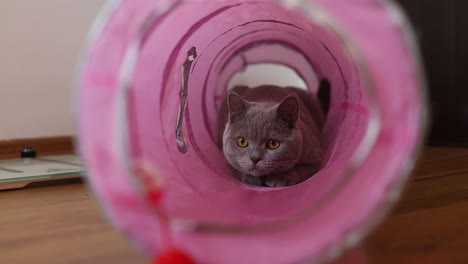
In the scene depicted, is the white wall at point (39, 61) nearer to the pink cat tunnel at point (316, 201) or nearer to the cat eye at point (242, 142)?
the cat eye at point (242, 142)

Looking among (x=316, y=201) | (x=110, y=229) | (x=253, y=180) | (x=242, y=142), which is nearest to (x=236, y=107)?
(x=242, y=142)

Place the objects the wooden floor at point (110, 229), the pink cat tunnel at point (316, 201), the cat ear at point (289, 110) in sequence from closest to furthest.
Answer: the pink cat tunnel at point (316, 201), the wooden floor at point (110, 229), the cat ear at point (289, 110)

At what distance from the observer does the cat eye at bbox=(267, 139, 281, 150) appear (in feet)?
4.79

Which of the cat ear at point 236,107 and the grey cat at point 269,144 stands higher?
the cat ear at point 236,107

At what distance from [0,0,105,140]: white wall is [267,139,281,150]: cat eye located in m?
1.29

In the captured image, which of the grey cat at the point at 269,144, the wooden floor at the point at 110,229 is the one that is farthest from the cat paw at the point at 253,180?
the wooden floor at the point at 110,229

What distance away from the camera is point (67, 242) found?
1.15 meters

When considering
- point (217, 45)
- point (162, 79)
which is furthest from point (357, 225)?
point (217, 45)

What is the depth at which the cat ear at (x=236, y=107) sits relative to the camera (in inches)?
58.9

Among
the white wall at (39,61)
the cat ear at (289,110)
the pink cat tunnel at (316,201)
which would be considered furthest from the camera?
the white wall at (39,61)

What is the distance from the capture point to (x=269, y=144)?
1.47 metres

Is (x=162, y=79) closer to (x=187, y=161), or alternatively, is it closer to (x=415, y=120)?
(x=187, y=161)

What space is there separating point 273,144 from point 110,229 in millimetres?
524

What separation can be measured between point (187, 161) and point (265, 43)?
98 centimetres
